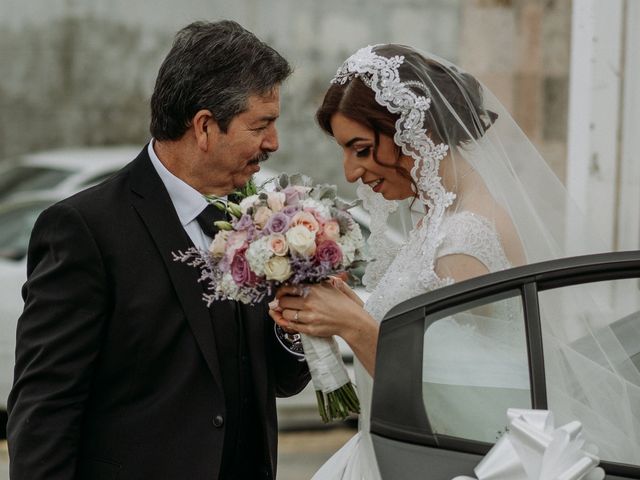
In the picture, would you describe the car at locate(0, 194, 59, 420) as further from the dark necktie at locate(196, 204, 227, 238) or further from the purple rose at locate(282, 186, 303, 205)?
the purple rose at locate(282, 186, 303, 205)

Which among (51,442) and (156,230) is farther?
(156,230)

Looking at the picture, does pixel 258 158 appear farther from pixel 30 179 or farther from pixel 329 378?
pixel 30 179

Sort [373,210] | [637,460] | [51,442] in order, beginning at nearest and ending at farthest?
1. [637,460]
2. [51,442]
3. [373,210]

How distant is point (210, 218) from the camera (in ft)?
10.4

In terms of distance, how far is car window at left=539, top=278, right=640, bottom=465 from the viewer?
8.32 ft

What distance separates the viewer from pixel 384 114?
333 cm

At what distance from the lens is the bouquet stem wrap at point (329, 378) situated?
303 centimetres

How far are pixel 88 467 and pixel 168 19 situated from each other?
921 centimetres

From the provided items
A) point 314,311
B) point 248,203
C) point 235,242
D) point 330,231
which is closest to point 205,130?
point 248,203

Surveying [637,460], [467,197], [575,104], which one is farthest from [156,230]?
[575,104]

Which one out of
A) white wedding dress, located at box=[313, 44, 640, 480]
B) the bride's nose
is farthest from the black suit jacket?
the bride's nose

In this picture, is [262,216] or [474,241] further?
[474,241]

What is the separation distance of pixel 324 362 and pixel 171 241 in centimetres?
50

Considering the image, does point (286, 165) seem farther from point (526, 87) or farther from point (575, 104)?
point (575, 104)
